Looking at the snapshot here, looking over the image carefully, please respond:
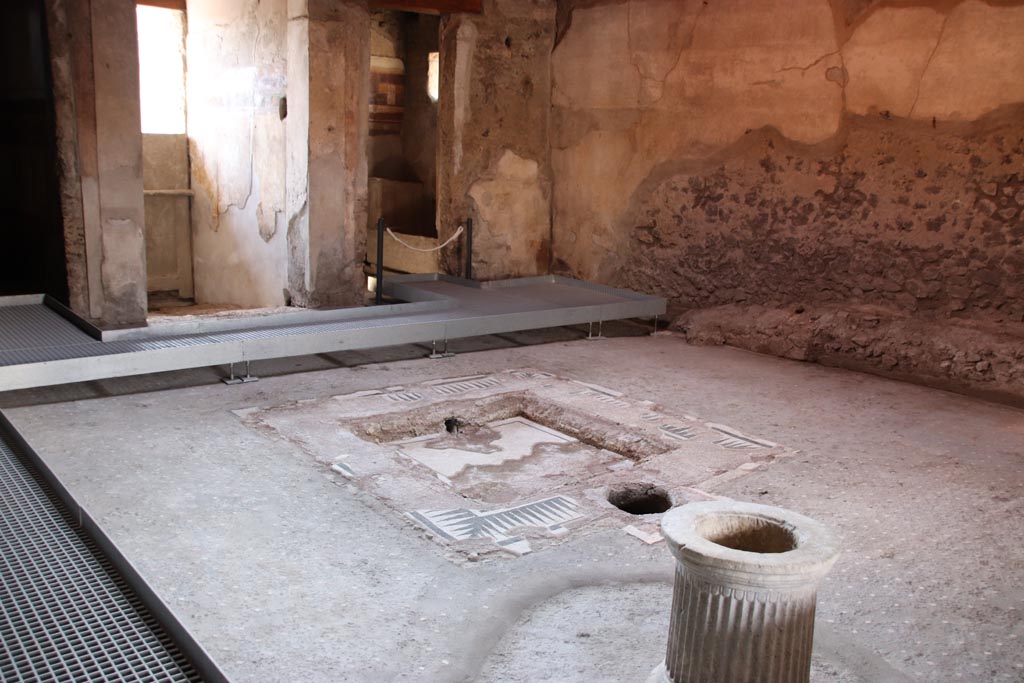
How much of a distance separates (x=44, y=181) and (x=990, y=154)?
6220mm

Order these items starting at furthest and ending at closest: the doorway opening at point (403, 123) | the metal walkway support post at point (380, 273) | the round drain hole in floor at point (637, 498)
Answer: the doorway opening at point (403, 123), the metal walkway support post at point (380, 273), the round drain hole in floor at point (637, 498)

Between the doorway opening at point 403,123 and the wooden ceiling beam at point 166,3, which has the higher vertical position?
the wooden ceiling beam at point 166,3

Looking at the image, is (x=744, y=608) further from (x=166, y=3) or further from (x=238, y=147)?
(x=166, y=3)

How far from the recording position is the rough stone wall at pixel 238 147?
755 centimetres

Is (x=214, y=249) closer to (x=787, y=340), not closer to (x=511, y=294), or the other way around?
(x=511, y=294)

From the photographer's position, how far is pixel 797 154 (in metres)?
6.76

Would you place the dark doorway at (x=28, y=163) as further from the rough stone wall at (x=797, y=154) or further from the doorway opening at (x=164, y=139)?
the rough stone wall at (x=797, y=154)

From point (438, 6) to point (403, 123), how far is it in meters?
4.50

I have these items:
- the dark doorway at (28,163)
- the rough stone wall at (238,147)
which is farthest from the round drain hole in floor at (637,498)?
the rough stone wall at (238,147)

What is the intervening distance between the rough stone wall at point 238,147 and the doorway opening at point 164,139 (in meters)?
0.24

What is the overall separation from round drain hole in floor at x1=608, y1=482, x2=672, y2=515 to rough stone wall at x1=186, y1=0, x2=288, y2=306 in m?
4.34

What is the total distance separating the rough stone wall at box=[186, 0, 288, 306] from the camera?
755 centimetres

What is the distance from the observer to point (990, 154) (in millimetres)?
5766

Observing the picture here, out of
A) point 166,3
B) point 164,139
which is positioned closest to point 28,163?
point 164,139
